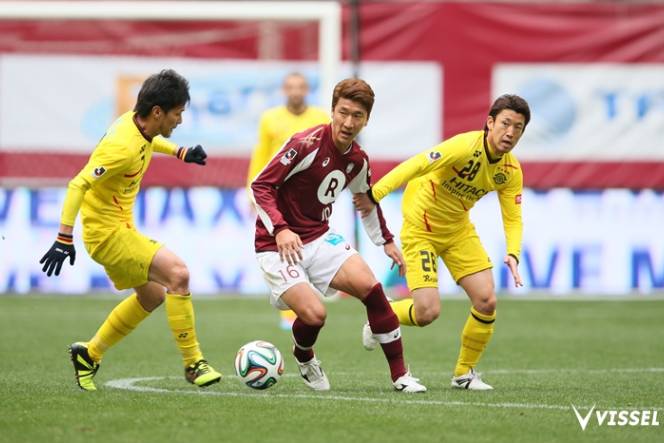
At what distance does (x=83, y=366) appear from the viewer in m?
8.21

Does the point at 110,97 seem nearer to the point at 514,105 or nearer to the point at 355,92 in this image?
the point at 514,105

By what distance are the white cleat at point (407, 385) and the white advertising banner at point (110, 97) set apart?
10048 millimetres

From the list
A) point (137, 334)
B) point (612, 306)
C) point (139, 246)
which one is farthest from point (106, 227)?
point (612, 306)

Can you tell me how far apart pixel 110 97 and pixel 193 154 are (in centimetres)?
931

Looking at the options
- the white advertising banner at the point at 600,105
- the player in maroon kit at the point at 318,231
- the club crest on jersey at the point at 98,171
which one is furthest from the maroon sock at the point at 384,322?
the white advertising banner at the point at 600,105

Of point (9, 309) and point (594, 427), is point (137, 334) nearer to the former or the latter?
point (9, 309)

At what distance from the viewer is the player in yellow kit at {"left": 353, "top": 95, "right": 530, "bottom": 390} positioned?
8477 mm

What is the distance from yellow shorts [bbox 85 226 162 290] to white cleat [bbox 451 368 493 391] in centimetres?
220

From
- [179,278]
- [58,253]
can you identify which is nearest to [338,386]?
[179,278]

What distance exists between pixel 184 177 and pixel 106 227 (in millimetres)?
9432

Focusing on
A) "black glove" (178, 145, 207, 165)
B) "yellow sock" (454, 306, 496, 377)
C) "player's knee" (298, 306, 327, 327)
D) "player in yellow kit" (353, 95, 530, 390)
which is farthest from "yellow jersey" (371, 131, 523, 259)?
"black glove" (178, 145, 207, 165)

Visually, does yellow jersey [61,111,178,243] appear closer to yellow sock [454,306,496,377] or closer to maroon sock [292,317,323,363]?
maroon sock [292,317,323,363]

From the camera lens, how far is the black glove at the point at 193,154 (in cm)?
878

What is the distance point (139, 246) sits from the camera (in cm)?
816
